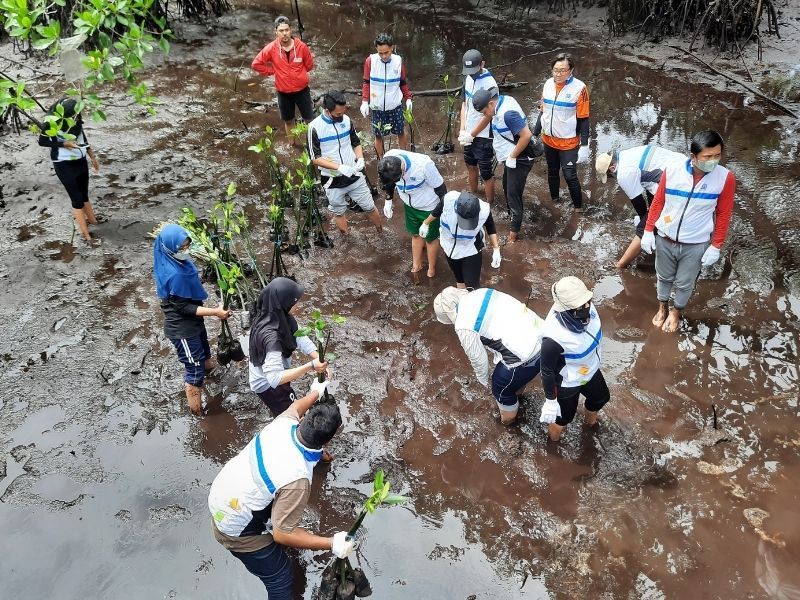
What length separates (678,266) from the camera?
452cm

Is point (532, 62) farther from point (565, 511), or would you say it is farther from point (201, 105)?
point (565, 511)

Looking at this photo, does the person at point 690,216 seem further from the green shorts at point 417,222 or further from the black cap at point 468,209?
the green shorts at point 417,222

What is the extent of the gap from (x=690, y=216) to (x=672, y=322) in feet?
3.00

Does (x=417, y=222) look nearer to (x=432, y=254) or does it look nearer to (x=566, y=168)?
(x=432, y=254)

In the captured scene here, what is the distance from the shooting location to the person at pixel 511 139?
5171mm

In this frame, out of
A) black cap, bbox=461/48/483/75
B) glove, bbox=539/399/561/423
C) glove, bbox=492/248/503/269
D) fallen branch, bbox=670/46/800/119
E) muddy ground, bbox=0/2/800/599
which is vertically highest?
black cap, bbox=461/48/483/75

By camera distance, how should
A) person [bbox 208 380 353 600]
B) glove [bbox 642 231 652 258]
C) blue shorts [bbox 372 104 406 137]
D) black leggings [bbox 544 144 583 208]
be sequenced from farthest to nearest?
blue shorts [bbox 372 104 406 137] < black leggings [bbox 544 144 583 208] < glove [bbox 642 231 652 258] < person [bbox 208 380 353 600]

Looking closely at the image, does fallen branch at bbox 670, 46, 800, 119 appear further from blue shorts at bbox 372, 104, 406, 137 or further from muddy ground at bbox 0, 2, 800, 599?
blue shorts at bbox 372, 104, 406, 137

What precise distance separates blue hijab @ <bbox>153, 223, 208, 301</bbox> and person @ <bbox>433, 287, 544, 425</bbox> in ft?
5.67

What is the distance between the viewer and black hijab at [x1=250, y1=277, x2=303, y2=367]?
337 centimetres

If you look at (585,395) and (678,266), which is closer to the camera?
(585,395)

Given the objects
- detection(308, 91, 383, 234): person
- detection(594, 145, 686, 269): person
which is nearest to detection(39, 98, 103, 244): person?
detection(308, 91, 383, 234): person

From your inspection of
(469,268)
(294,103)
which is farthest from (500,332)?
(294,103)

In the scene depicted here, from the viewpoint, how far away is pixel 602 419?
13.3 feet
